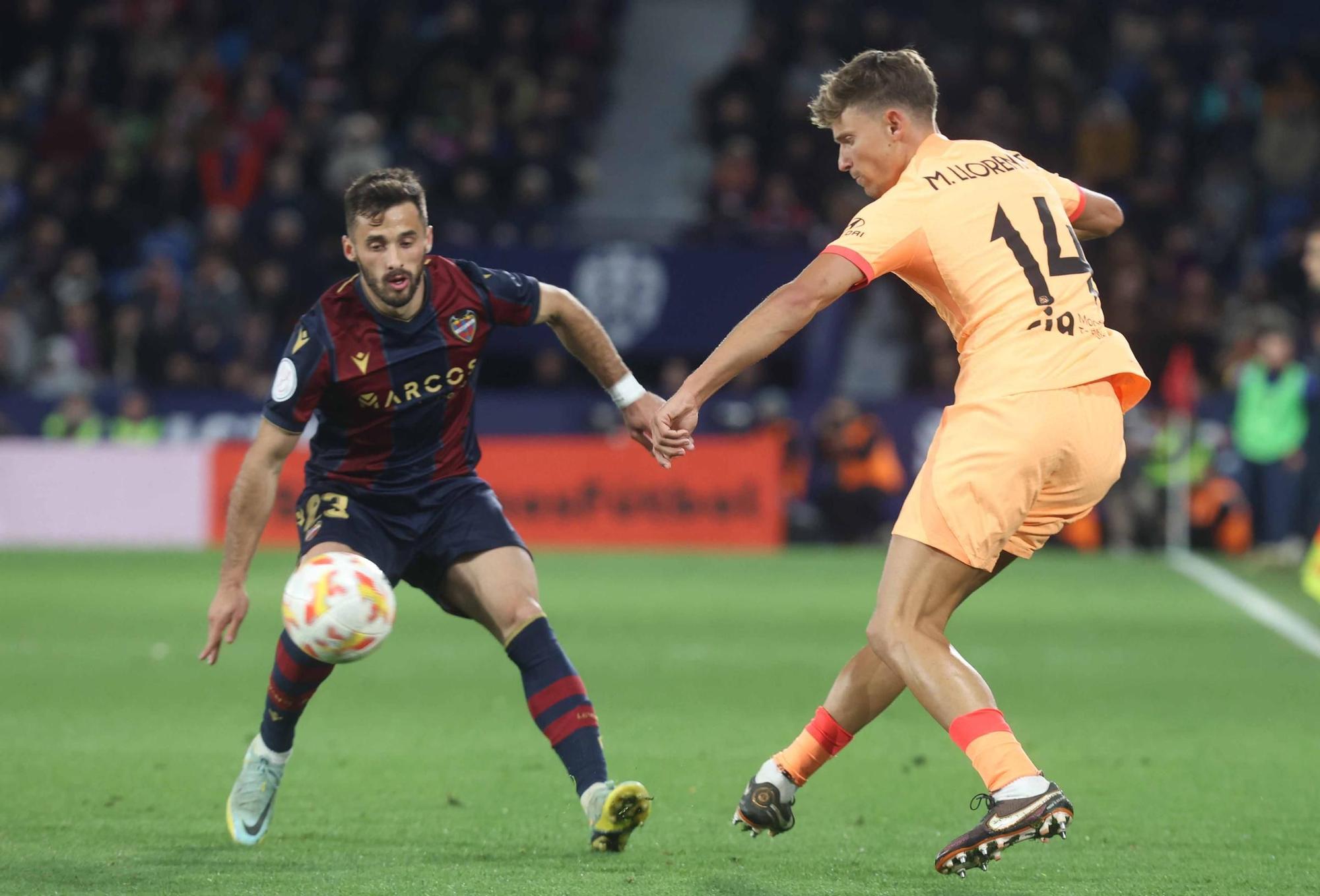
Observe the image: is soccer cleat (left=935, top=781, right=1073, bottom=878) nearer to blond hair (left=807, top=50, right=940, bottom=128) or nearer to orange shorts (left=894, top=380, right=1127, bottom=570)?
orange shorts (left=894, top=380, right=1127, bottom=570)

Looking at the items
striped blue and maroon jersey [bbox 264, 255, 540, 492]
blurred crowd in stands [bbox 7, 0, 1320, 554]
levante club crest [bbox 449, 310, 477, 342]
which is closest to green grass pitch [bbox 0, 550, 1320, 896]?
striped blue and maroon jersey [bbox 264, 255, 540, 492]

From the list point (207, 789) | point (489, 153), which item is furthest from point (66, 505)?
point (207, 789)

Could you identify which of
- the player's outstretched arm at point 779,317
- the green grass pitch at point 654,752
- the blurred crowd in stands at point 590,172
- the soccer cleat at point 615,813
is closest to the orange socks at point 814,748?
the green grass pitch at point 654,752

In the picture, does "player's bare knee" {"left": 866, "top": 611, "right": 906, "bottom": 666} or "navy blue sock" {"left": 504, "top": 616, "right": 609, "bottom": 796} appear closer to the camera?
"player's bare knee" {"left": 866, "top": 611, "right": 906, "bottom": 666}

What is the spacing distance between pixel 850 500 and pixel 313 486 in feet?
39.8

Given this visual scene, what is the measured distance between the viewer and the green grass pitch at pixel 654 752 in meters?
5.02

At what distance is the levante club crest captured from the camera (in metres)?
5.60

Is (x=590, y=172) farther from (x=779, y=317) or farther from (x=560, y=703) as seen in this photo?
(x=779, y=317)

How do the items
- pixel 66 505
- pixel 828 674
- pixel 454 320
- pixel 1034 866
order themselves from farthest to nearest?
pixel 66 505 → pixel 828 674 → pixel 454 320 → pixel 1034 866

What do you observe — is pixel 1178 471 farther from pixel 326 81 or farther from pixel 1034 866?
pixel 1034 866

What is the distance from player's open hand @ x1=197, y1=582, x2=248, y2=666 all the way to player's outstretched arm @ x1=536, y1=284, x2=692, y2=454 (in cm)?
123

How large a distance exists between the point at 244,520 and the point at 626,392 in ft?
4.00

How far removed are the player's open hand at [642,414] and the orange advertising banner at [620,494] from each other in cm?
1126

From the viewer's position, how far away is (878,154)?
4.95 metres
